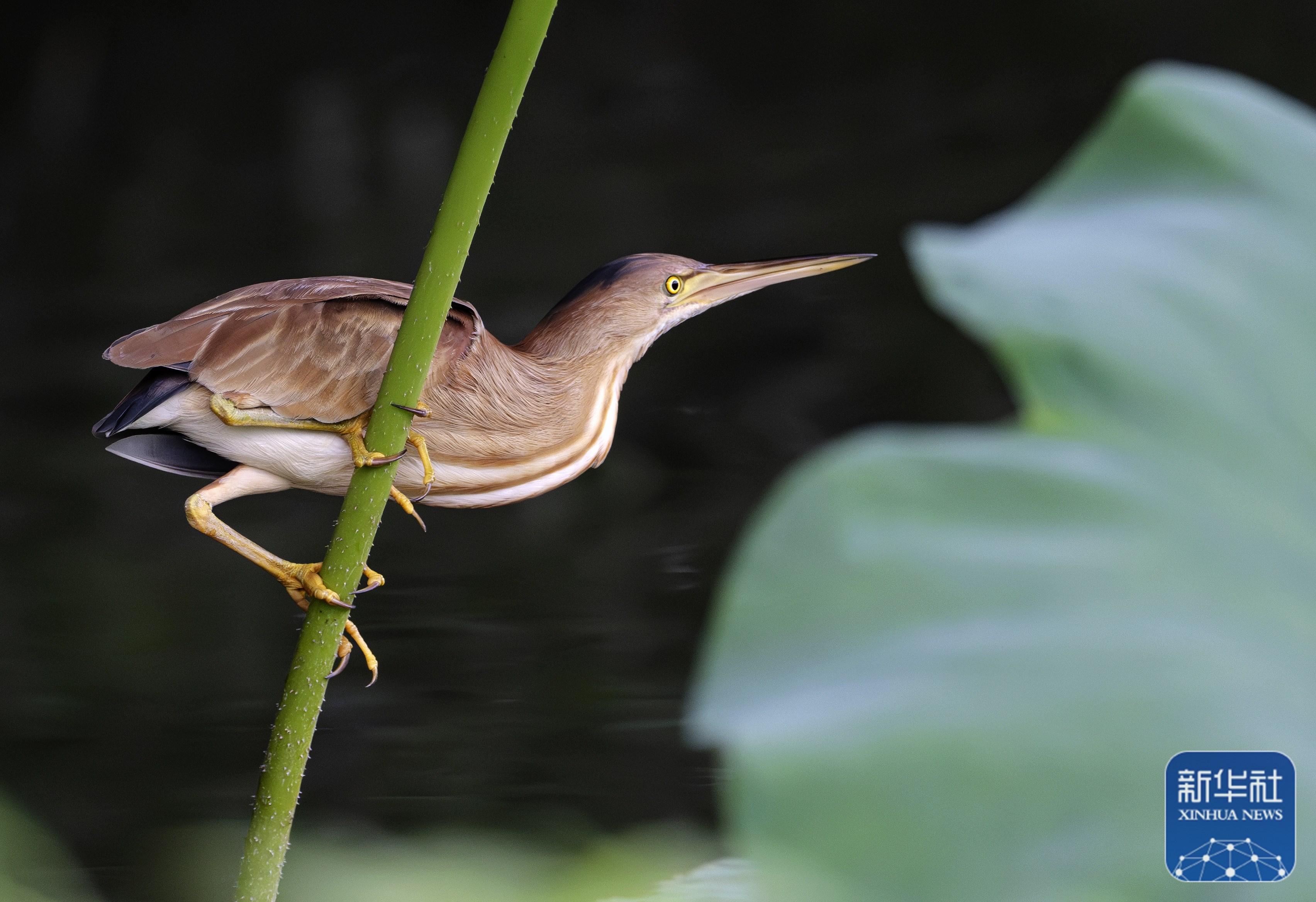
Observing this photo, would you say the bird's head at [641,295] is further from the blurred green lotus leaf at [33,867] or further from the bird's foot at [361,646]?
the blurred green lotus leaf at [33,867]

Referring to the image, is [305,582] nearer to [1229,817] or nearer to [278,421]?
[278,421]

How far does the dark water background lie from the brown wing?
535mm

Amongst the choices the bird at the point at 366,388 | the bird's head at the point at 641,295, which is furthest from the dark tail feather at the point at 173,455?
the bird's head at the point at 641,295

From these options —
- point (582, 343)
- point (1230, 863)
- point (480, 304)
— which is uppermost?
point (480, 304)

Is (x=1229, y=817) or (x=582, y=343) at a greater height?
(x=582, y=343)

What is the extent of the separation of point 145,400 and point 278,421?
36 millimetres

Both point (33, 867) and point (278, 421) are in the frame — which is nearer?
point (278, 421)

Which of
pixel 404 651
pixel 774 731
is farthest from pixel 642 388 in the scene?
pixel 774 731

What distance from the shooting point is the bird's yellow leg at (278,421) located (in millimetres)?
297

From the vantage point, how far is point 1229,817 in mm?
315

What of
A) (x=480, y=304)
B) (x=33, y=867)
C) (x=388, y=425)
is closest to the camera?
(x=388, y=425)

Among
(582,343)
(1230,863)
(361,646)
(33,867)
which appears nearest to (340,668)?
(361,646)

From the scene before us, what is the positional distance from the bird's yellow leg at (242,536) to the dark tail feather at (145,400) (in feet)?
0.09

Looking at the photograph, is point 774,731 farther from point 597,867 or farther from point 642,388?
point 642,388
